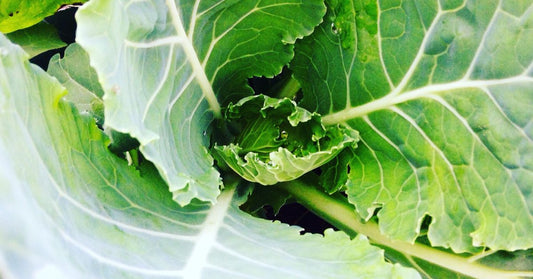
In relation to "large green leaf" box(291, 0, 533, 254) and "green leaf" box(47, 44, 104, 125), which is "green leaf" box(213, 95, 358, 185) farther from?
"green leaf" box(47, 44, 104, 125)

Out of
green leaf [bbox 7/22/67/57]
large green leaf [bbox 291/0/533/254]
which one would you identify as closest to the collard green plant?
large green leaf [bbox 291/0/533/254]

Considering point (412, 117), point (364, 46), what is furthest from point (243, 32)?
point (412, 117)

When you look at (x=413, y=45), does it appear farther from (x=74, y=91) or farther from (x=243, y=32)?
(x=74, y=91)

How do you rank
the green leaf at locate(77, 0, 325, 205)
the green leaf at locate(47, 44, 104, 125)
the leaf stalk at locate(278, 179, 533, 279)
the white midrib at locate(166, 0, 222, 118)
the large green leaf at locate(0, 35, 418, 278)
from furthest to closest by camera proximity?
the green leaf at locate(47, 44, 104, 125) → the leaf stalk at locate(278, 179, 533, 279) → the white midrib at locate(166, 0, 222, 118) → the green leaf at locate(77, 0, 325, 205) → the large green leaf at locate(0, 35, 418, 278)

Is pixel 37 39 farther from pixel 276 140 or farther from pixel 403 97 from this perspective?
pixel 403 97

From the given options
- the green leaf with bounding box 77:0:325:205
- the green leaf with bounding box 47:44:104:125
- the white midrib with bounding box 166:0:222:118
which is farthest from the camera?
the green leaf with bounding box 47:44:104:125

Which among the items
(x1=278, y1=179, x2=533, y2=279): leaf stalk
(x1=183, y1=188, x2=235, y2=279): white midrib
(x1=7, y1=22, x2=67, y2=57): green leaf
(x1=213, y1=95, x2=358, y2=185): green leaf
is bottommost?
(x1=278, y1=179, x2=533, y2=279): leaf stalk
